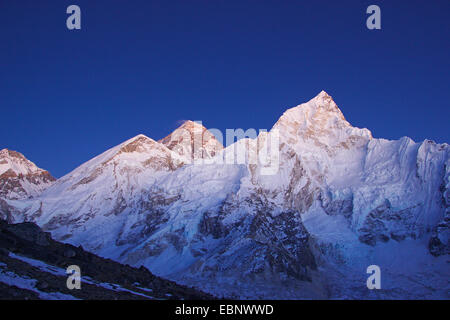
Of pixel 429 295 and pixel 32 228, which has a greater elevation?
pixel 32 228

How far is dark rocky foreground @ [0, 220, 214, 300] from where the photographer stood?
55.6 meters

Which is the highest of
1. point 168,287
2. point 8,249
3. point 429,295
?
point 8,249

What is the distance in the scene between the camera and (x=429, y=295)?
655ft

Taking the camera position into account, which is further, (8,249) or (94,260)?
(94,260)

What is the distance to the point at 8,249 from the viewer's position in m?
72.1

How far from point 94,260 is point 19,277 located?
27551 mm

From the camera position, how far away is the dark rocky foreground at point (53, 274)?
55.6 meters

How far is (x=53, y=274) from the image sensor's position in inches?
2506
